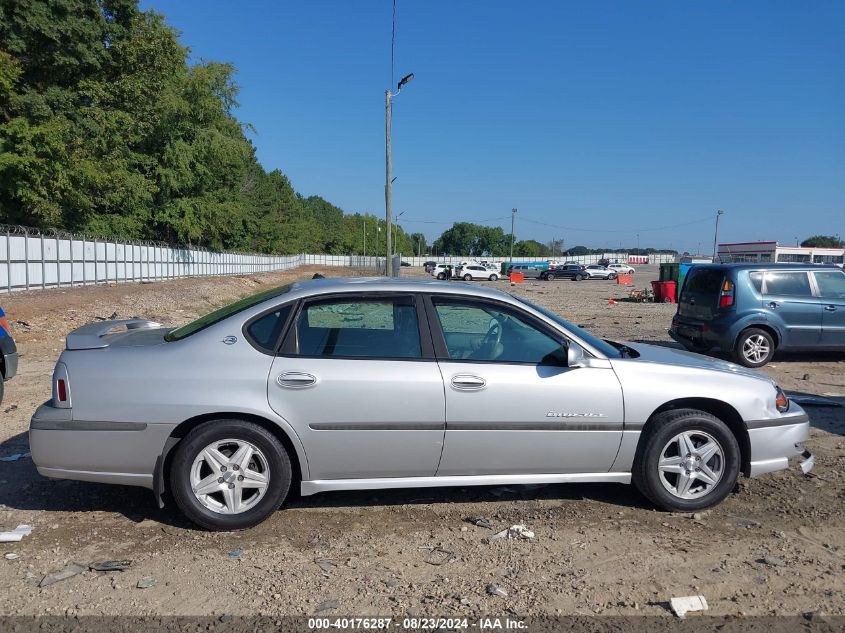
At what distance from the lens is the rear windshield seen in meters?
10.4

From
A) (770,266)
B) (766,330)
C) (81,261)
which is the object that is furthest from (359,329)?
(81,261)

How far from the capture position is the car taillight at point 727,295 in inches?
401

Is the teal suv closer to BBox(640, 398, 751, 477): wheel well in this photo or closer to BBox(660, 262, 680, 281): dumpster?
BBox(640, 398, 751, 477): wheel well

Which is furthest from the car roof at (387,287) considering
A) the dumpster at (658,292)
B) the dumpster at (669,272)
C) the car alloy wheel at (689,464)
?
the dumpster at (669,272)

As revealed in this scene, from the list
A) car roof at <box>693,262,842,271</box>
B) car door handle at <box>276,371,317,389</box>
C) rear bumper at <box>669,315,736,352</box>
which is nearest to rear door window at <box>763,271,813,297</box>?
car roof at <box>693,262,842,271</box>

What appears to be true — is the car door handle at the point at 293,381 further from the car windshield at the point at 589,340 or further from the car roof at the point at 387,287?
the car windshield at the point at 589,340

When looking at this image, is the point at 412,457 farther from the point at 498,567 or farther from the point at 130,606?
the point at 130,606

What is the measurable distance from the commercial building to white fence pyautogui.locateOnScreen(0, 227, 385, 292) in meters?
47.7

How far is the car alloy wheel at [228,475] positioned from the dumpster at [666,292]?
24.8 metres

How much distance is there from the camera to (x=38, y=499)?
4605 millimetres

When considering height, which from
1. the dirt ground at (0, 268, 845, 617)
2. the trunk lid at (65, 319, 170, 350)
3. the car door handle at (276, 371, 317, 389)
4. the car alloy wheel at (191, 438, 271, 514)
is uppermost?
the trunk lid at (65, 319, 170, 350)

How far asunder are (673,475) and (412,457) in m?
1.80

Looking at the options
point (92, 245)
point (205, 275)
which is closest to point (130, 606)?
point (92, 245)

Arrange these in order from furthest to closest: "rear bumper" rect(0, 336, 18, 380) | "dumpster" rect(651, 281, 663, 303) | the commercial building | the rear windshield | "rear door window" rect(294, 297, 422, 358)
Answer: the commercial building, "dumpster" rect(651, 281, 663, 303), the rear windshield, "rear bumper" rect(0, 336, 18, 380), "rear door window" rect(294, 297, 422, 358)
